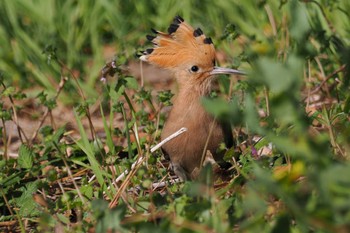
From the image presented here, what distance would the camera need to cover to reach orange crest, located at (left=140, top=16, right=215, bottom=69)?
3686mm

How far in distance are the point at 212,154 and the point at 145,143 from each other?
0.36m

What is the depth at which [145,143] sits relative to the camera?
12.4 feet

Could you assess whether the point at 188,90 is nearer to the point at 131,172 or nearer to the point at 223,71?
the point at 223,71

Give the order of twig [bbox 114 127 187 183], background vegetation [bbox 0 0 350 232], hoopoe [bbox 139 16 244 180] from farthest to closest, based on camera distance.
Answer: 1. hoopoe [bbox 139 16 244 180]
2. twig [bbox 114 127 187 183]
3. background vegetation [bbox 0 0 350 232]

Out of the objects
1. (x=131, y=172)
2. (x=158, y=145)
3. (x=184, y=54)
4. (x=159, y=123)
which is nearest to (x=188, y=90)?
(x=184, y=54)

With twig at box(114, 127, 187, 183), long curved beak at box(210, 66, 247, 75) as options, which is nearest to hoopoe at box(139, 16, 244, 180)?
long curved beak at box(210, 66, 247, 75)

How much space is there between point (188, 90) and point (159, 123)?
38 cm

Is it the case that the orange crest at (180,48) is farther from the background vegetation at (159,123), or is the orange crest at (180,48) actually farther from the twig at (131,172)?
the twig at (131,172)

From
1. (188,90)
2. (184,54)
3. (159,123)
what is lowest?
(159,123)

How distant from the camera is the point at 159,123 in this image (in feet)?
13.5

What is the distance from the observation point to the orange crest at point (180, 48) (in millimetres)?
3686

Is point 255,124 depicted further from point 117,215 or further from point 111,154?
point 111,154

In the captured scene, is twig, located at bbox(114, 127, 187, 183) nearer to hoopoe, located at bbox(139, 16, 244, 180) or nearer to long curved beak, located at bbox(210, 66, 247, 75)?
hoopoe, located at bbox(139, 16, 244, 180)

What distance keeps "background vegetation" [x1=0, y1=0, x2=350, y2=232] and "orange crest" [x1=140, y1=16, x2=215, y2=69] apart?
0.42ft
